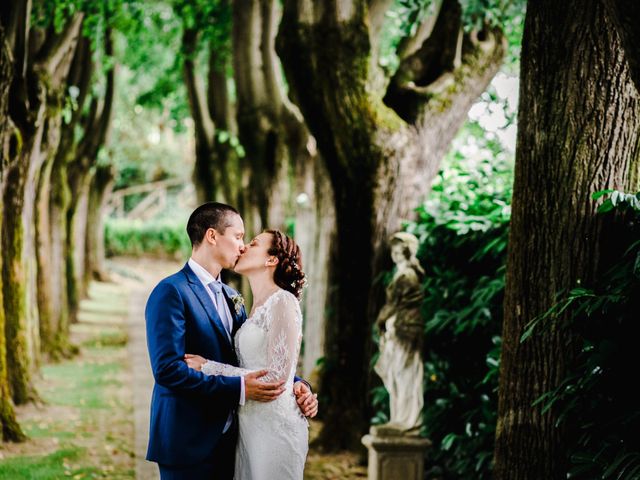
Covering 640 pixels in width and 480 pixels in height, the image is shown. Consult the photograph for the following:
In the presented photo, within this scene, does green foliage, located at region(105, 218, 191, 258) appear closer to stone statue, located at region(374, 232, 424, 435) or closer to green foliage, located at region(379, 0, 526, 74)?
green foliage, located at region(379, 0, 526, 74)

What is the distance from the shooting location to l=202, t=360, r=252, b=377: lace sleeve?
4113 mm

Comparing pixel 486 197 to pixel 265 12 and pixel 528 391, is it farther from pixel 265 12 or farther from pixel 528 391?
pixel 265 12

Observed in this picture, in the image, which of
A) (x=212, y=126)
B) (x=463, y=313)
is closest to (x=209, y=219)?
(x=463, y=313)

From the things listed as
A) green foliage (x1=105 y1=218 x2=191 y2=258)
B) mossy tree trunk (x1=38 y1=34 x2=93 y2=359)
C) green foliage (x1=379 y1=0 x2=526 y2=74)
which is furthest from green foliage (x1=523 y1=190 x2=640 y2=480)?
green foliage (x1=105 y1=218 x2=191 y2=258)

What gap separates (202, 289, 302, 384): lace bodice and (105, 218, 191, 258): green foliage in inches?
1523

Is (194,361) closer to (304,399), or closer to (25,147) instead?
(304,399)

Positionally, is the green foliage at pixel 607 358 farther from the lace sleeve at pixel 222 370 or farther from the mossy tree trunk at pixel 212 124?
the mossy tree trunk at pixel 212 124

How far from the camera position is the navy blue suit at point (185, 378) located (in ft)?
13.0

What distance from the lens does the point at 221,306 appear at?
4.40 meters

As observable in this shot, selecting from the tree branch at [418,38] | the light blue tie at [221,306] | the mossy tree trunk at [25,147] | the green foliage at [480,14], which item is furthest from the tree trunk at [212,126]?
the light blue tie at [221,306]

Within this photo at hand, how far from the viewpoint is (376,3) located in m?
8.95

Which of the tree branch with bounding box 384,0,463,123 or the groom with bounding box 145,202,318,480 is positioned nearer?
the groom with bounding box 145,202,318,480

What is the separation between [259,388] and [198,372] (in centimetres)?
31

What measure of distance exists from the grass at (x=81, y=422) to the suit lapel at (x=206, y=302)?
4059mm
